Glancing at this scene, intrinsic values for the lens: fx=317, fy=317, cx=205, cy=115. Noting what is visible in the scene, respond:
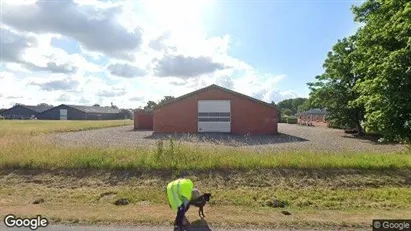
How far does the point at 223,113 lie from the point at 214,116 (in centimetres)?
105

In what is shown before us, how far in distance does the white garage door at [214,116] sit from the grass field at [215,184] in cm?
2156

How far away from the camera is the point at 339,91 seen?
34344 millimetres

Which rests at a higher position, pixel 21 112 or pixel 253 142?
pixel 21 112

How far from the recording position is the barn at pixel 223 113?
34562mm

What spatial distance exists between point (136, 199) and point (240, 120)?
26800 mm

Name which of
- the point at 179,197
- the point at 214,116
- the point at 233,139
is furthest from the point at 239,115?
the point at 179,197

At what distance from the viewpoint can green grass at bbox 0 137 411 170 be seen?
1141 centimetres

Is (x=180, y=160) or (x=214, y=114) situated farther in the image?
(x=214, y=114)

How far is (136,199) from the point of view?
8.35 m

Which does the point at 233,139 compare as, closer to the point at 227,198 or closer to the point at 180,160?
the point at 180,160

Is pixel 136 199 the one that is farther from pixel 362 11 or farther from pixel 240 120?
pixel 240 120

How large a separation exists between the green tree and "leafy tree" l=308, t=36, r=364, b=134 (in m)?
19.3

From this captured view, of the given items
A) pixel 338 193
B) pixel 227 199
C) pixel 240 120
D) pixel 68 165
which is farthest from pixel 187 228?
pixel 240 120

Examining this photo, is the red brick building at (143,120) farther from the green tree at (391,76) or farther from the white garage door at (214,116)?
the green tree at (391,76)
